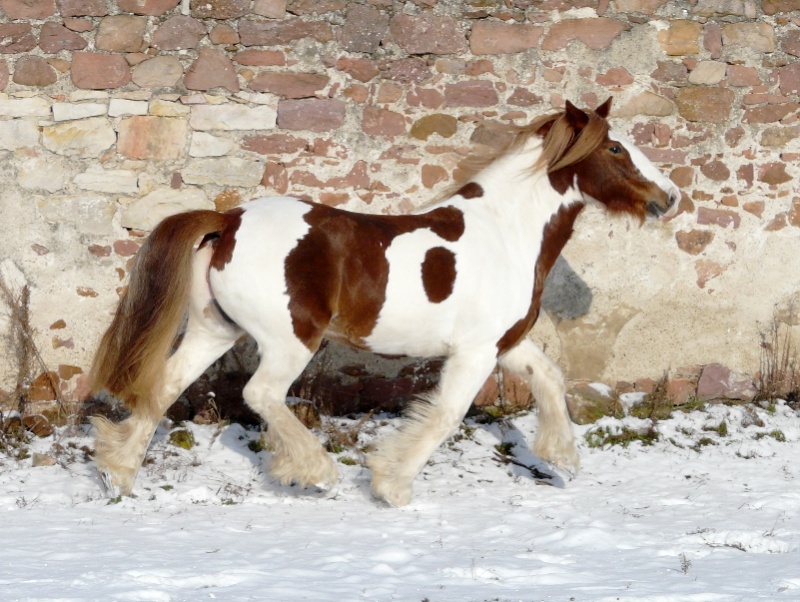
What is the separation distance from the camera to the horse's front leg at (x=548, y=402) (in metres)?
5.34

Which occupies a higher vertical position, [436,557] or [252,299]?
[252,299]

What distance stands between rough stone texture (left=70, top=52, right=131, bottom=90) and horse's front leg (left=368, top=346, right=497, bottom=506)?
2.81m

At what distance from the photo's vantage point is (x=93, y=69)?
6.26m

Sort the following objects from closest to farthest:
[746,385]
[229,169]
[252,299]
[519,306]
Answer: [252,299] < [519,306] < [229,169] < [746,385]

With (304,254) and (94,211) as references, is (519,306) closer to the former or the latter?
(304,254)

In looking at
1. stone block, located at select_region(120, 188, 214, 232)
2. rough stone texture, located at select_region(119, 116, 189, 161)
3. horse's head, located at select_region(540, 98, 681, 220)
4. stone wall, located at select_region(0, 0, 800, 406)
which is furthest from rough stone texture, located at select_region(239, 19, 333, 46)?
horse's head, located at select_region(540, 98, 681, 220)

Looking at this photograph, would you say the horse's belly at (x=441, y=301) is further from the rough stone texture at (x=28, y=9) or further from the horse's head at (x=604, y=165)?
the rough stone texture at (x=28, y=9)

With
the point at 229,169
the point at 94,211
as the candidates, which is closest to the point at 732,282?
the point at 229,169

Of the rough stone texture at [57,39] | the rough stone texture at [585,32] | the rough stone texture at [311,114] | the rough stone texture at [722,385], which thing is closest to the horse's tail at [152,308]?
the rough stone texture at [311,114]

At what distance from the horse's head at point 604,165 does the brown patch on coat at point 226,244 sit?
62.6 inches

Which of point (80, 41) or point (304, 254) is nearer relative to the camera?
point (304, 254)

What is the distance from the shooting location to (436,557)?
4.25 m

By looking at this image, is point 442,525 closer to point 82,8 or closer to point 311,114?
point 311,114

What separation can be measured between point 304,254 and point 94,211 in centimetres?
210
